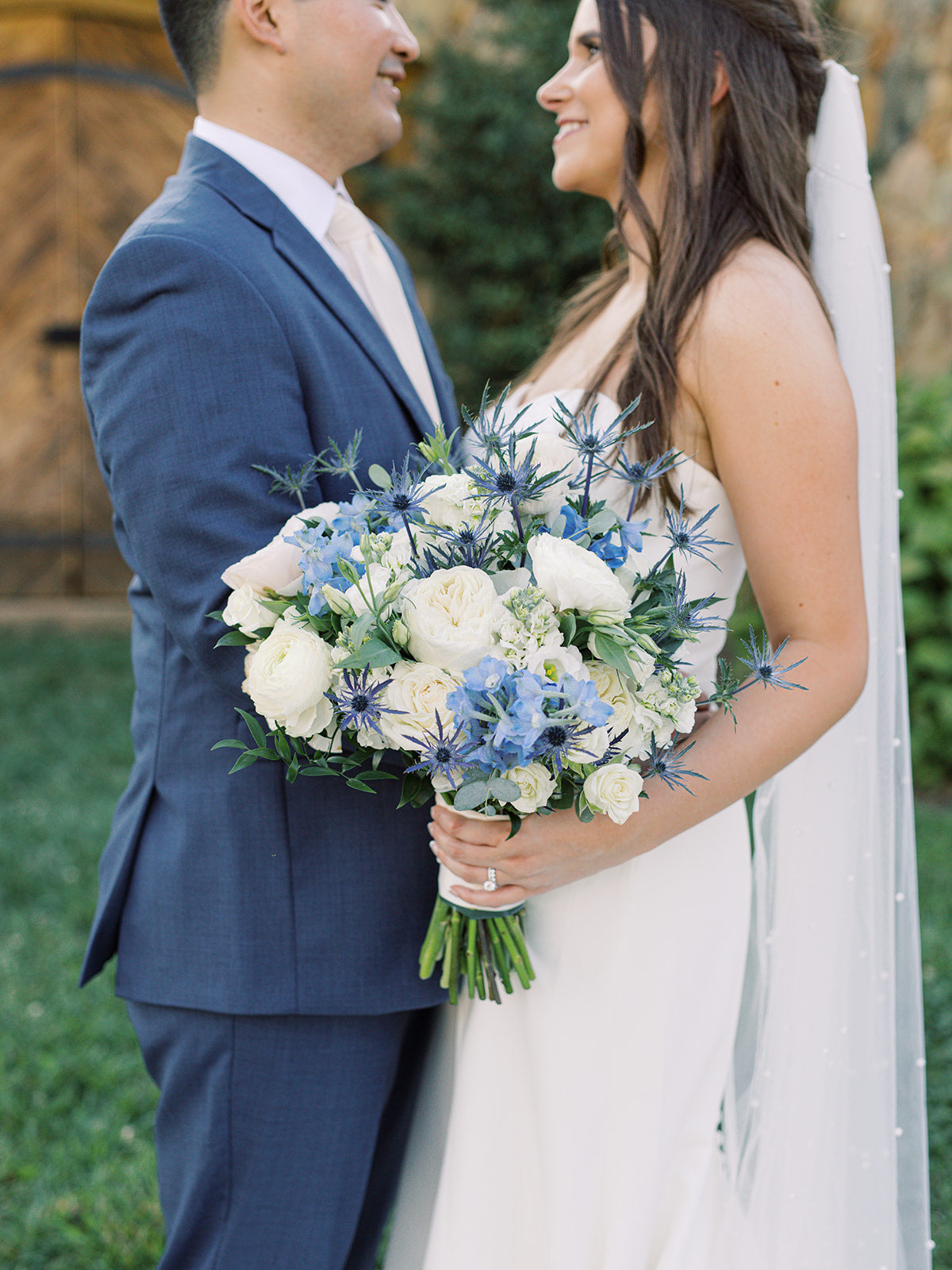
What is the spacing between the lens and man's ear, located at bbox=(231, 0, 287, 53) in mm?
2029

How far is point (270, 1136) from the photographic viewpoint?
1.90 metres

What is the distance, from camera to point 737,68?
2062mm

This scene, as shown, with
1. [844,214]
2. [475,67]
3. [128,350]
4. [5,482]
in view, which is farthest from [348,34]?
[5,482]

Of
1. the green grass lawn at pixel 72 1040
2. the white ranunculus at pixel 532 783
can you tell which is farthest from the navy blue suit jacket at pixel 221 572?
the green grass lawn at pixel 72 1040

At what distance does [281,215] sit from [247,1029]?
1356 mm

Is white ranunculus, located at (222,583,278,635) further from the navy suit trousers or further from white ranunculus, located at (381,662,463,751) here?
the navy suit trousers

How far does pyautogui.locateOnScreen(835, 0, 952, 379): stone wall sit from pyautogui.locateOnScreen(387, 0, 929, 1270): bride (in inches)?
201

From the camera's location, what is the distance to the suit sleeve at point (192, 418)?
69.1 inches

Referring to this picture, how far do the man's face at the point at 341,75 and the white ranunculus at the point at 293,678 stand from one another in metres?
1.01

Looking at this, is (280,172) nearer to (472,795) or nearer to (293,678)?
(293,678)

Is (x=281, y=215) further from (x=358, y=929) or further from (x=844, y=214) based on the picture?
(x=358, y=929)

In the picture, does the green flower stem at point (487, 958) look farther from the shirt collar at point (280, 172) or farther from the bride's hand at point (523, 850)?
the shirt collar at point (280, 172)

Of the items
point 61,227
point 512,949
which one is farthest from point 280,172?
point 61,227

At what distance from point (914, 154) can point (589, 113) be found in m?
5.57
